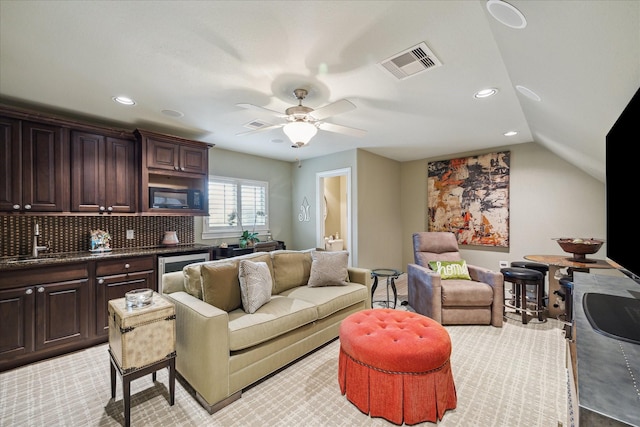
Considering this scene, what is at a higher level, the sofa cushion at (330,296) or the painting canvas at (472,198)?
the painting canvas at (472,198)

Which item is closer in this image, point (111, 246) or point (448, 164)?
point (111, 246)

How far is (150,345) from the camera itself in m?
1.85

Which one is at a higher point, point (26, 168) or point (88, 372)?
point (26, 168)

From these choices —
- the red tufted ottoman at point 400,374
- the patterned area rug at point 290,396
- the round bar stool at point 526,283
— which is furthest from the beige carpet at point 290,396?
the round bar stool at point 526,283

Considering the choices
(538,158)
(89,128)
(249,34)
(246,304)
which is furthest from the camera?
(538,158)

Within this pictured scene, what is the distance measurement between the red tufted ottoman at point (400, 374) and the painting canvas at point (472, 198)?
3.79 metres

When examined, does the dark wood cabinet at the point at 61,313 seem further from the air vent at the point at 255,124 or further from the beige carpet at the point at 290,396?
the air vent at the point at 255,124

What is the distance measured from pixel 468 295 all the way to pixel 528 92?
2.26 metres

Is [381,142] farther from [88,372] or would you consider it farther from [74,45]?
[88,372]

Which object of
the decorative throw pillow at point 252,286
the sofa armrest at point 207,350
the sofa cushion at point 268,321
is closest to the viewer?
the sofa armrest at point 207,350

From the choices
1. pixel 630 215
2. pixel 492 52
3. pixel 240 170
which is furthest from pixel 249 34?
pixel 240 170

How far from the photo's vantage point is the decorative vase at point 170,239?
402 centimetres

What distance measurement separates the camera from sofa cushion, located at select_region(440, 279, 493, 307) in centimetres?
320

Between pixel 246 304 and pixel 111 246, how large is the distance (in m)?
2.51
